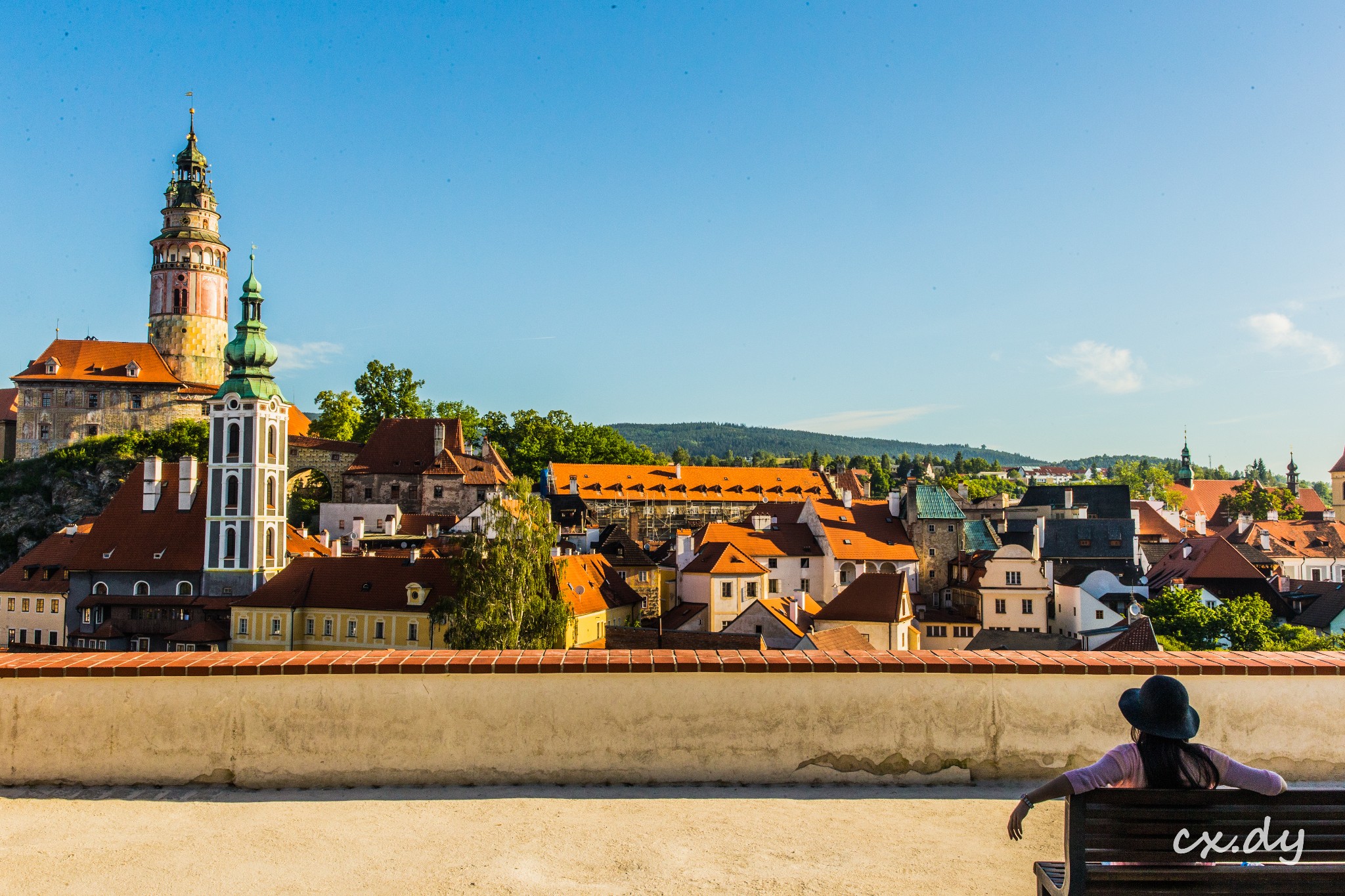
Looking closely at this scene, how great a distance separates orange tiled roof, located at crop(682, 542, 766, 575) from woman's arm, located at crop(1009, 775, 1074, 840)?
1807 inches

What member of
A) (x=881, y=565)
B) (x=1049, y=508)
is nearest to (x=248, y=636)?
(x=881, y=565)

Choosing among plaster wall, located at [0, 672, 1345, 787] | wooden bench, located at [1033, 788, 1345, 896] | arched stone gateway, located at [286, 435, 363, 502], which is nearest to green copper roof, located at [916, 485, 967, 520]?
arched stone gateway, located at [286, 435, 363, 502]

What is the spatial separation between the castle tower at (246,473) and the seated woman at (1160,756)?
47773 millimetres

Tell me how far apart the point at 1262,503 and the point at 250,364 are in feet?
327

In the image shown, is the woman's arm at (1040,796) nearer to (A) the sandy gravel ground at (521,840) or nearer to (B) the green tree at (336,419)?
(A) the sandy gravel ground at (521,840)

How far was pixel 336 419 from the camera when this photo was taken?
8019 cm

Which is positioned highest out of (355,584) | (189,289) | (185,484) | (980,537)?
(189,289)

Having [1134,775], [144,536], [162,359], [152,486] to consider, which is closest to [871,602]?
[144,536]

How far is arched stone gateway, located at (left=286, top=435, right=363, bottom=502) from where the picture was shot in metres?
69.6

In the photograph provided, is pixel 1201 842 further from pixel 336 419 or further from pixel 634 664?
pixel 336 419

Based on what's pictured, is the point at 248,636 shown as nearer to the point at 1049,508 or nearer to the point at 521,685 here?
the point at 521,685

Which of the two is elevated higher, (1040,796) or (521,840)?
(1040,796)

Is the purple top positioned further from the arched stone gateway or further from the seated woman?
the arched stone gateway

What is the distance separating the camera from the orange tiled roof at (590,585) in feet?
132
